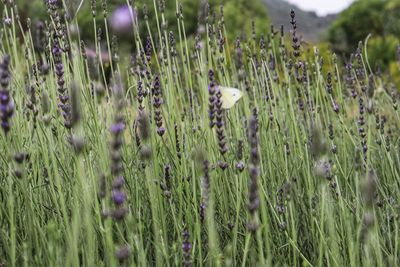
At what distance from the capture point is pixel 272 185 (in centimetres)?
206

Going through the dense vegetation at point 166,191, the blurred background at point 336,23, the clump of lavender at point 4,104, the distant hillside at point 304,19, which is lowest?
the dense vegetation at point 166,191

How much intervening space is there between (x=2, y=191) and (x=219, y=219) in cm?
76

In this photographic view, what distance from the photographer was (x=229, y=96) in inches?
81.9

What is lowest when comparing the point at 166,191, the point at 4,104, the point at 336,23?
the point at 166,191

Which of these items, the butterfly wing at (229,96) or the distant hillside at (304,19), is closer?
the butterfly wing at (229,96)

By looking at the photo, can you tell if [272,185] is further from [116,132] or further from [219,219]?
[116,132]

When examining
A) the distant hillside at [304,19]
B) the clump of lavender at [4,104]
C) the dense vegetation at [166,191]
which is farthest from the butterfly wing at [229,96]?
the distant hillside at [304,19]

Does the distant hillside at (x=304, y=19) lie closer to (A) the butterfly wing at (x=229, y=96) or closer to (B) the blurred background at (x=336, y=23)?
(B) the blurred background at (x=336, y=23)

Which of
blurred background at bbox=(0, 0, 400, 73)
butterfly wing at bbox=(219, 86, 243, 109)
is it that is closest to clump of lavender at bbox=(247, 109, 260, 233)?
butterfly wing at bbox=(219, 86, 243, 109)

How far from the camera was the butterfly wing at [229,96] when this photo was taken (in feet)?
6.70

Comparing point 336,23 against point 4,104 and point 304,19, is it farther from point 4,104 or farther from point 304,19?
point 4,104

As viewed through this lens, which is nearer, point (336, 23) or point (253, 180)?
point (253, 180)

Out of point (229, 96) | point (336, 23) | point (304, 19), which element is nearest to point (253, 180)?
point (229, 96)

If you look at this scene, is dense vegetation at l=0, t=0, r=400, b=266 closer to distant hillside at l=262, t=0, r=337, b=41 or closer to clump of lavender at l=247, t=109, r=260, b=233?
clump of lavender at l=247, t=109, r=260, b=233
